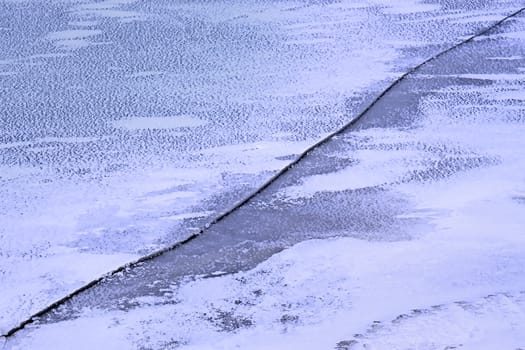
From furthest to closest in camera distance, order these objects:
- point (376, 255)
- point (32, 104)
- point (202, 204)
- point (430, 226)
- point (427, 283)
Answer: point (32, 104)
point (202, 204)
point (430, 226)
point (376, 255)
point (427, 283)

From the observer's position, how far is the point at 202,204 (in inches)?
87.2

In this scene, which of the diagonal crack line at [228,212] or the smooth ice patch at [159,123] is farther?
the smooth ice patch at [159,123]

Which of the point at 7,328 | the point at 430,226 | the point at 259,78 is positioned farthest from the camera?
the point at 259,78

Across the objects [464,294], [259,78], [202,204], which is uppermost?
[259,78]

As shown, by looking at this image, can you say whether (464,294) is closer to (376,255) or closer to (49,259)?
(376,255)

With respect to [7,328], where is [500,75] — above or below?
above

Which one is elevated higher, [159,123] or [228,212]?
[159,123]

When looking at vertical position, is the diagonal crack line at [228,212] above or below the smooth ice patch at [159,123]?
below

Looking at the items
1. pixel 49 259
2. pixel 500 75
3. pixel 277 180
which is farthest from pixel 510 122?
pixel 49 259

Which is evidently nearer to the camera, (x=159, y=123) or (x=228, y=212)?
(x=228, y=212)

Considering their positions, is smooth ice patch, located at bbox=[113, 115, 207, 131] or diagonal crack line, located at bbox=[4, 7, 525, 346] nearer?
diagonal crack line, located at bbox=[4, 7, 525, 346]

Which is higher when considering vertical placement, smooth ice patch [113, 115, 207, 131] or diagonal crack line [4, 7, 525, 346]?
smooth ice patch [113, 115, 207, 131]

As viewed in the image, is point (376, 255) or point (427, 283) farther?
point (376, 255)

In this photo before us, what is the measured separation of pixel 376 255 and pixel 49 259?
2.07 ft
